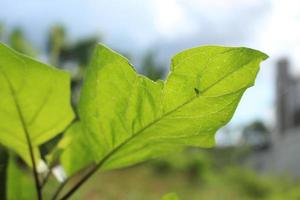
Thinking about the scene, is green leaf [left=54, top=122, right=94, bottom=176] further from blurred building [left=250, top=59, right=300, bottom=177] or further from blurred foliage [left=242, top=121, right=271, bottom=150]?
blurred foliage [left=242, top=121, right=271, bottom=150]

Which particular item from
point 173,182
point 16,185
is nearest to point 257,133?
point 173,182

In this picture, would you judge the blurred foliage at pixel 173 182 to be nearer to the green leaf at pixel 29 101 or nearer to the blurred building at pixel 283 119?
the green leaf at pixel 29 101

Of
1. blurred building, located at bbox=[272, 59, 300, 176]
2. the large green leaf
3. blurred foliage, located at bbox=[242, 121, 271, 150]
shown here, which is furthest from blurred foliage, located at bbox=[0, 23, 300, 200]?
blurred foliage, located at bbox=[242, 121, 271, 150]

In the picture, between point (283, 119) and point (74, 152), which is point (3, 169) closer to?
point (74, 152)

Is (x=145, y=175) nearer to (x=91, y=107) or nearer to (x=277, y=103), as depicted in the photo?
(x=91, y=107)

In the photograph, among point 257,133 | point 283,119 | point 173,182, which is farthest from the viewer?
point 257,133

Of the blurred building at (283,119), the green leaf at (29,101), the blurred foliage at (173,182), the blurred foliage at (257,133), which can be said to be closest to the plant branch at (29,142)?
the green leaf at (29,101)
